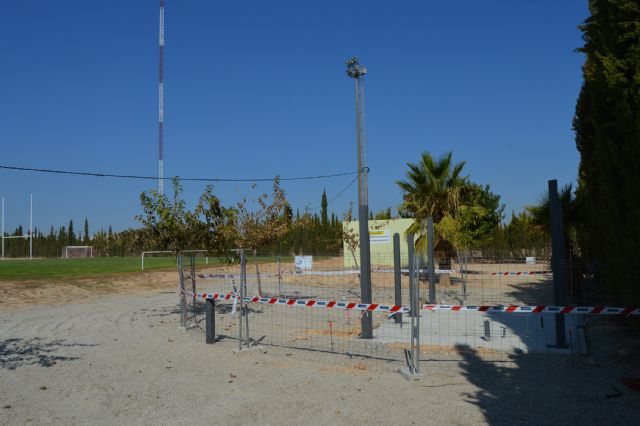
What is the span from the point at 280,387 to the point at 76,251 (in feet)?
289

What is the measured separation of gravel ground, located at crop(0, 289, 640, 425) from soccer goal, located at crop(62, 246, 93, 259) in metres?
80.2

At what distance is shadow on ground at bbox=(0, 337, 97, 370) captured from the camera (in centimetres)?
805

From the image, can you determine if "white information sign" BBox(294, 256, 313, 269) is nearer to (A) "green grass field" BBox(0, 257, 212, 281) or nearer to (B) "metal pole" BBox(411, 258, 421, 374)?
(A) "green grass field" BBox(0, 257, 212, 281)

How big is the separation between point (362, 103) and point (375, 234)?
82.4 feet

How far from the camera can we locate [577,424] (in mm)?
5113

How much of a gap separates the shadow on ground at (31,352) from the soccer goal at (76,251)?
259 ft

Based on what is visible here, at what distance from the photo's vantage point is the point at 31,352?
29.2 feet

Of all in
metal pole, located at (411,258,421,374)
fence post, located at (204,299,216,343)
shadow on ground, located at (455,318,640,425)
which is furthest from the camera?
fence post, located at (204,299,216,343)

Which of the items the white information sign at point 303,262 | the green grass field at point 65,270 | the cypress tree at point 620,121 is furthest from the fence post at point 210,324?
the white information sign at point 303,262

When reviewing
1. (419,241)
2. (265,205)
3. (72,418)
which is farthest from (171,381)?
(419,241)

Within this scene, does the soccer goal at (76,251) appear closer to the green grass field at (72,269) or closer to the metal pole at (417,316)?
the green grass field at (72,269)

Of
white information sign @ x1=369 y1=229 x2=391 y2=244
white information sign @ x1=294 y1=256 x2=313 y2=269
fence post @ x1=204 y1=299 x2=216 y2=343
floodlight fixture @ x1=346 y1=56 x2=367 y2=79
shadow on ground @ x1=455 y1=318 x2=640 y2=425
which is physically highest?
floodlight fixture @ x1=346 y1=56 x2=367 y2=79

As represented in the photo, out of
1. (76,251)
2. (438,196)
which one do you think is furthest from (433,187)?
(76,251)

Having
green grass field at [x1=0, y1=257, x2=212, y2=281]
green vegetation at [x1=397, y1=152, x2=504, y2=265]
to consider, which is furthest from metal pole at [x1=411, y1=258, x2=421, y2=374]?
green grass field at [x1=0, y1=257, x2=212, y2=281]
